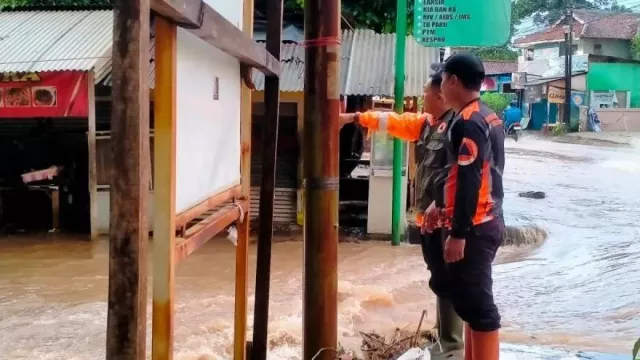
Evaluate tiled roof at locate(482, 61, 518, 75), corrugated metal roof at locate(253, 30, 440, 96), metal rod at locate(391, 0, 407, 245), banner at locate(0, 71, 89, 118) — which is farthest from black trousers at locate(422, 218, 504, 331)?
tiled roof at locate(482, 61, 518, 75)

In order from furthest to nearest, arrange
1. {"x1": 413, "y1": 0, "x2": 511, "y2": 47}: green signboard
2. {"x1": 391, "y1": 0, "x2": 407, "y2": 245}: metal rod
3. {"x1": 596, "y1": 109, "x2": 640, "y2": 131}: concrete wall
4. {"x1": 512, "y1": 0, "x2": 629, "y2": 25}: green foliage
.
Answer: {"x1": 512, "y1": 0, "x2": 629, "y2": 25}: green foliage
{"x1": 596, "y1": 109, "x2": 640, "y2": 131}: concrete wall
{"x1": 391, "y1": 0, "x2": 407, "y2": 245}: metal rod
{"x1": 413, "y1": 0, "x2": 511, "y2": 47}: green signboard

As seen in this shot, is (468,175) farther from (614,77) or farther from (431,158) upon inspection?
(614,77)

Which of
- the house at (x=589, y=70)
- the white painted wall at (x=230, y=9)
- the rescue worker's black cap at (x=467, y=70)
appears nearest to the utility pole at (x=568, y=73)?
the house at (x=589, y=70)

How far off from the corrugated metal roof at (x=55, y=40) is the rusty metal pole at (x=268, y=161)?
5.67 metres

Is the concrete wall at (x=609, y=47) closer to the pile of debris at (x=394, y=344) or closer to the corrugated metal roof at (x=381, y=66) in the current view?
the corrugated metal roof at (x=381, y=66)

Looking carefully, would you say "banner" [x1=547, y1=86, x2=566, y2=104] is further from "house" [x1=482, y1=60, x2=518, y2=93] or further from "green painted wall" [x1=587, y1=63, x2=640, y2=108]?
"house" [x1=482, y1=60, x2=518, y2=93]

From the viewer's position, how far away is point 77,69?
8789 millimetres

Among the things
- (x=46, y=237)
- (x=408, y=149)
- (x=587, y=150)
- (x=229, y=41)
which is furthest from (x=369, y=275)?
(x=587, y=150)

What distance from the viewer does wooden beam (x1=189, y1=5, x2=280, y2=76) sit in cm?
210

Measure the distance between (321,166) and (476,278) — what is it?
3.07 ft

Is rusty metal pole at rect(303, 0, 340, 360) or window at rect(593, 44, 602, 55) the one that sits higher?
window at rect(593, 44, 602, 55)

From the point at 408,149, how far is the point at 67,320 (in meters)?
5.48

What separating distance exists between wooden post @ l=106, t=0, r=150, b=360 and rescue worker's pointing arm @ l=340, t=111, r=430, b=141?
241 centimetres

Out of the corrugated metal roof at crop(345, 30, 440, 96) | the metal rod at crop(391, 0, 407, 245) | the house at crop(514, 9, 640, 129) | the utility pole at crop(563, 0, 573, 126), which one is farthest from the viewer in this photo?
the house at crop(514, 9, 640, 129)
